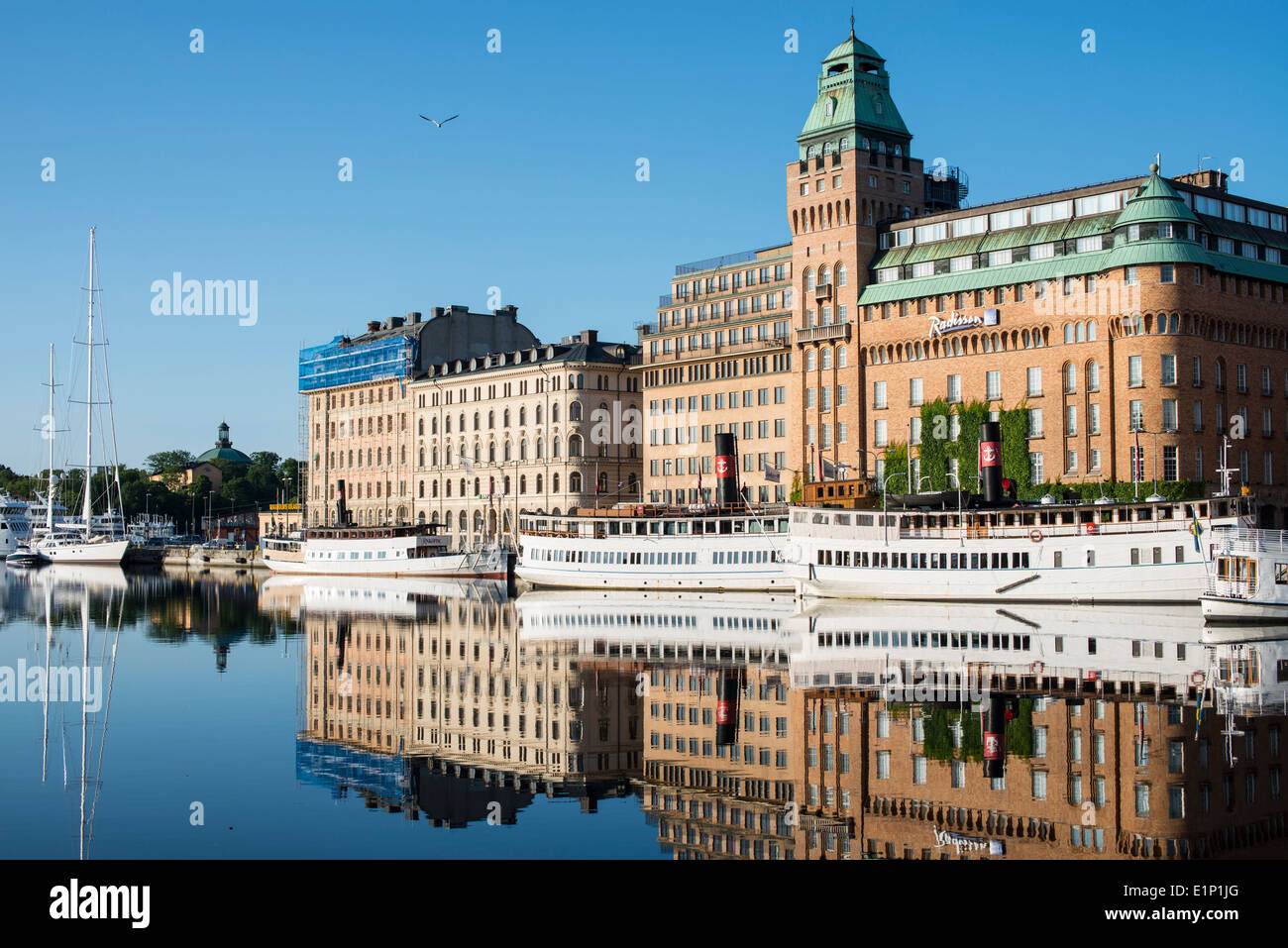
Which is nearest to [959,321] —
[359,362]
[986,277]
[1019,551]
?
[986,277]

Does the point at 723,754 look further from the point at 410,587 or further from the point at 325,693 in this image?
the point at 410,587

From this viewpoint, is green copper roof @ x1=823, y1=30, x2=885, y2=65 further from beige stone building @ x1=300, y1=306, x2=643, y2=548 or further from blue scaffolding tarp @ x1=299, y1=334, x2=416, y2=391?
blue scaffolding tarp @ x1=299, y1=334, x2=416, y2=391

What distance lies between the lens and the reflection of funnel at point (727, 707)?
38562 millimetres

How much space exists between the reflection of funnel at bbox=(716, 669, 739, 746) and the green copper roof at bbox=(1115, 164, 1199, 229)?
64080 millimetres

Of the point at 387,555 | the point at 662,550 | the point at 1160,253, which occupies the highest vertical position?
the point at 1160,253

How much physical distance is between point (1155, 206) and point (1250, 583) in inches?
1600

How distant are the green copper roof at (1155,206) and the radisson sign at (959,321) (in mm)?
12864

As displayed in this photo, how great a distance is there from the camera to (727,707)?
43.5 meters

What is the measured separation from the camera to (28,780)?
105 feet

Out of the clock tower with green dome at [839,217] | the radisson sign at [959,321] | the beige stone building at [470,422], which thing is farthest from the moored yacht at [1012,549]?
the beige stone building at [470,422]

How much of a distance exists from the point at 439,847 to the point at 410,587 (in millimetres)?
94818

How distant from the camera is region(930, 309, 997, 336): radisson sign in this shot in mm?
110188

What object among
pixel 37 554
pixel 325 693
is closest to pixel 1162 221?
pixel 325 693

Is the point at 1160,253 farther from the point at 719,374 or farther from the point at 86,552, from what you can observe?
the point at 86,552
